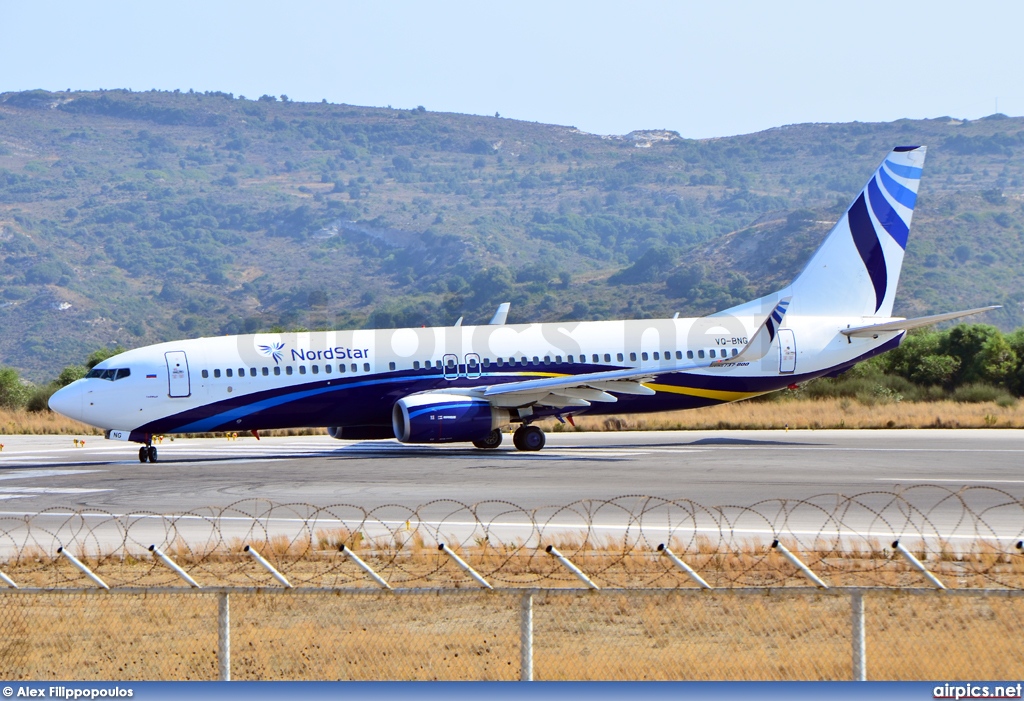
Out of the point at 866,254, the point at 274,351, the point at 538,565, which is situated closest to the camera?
the point at 538,565

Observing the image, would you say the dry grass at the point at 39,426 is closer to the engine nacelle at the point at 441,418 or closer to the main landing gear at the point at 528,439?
the engine nacelle at the point at 441,418

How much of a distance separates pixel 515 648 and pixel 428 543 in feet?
20.6

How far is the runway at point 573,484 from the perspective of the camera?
861 inches

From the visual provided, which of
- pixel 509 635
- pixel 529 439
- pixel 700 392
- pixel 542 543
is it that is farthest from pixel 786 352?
pixel 509 635

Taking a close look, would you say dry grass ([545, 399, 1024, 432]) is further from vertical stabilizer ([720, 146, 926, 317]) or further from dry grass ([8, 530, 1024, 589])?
dry grass ([8, 530, 1024, 589])

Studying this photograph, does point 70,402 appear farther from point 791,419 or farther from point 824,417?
point 824,417

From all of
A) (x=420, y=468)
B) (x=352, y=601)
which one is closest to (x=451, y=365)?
(x=420, y=468)

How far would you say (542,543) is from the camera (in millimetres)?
19266

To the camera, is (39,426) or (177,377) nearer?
(177,377)

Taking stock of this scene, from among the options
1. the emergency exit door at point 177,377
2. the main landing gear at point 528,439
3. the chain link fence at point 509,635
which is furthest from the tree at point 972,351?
the chain link fence at point 509,635

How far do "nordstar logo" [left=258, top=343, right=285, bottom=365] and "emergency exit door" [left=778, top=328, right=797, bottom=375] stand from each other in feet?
50.6

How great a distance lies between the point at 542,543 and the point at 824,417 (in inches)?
1241

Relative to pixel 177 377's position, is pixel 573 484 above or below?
below

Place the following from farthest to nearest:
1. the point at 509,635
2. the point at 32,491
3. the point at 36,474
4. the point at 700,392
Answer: the point at 700,392 → the point at 36,474 → the point at 32,491 → the point at 509,635
